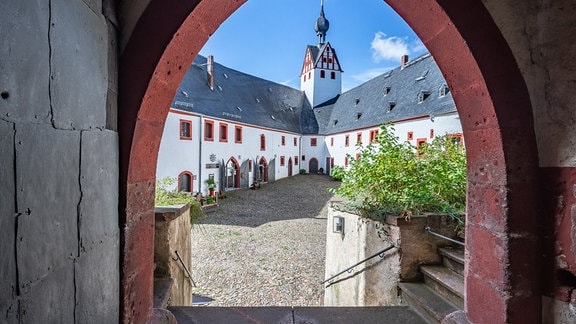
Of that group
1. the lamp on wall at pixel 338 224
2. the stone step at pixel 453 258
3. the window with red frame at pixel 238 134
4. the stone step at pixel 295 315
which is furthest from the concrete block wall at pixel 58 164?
the window with red frame at pixel 238 134

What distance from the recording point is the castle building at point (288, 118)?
14766mm

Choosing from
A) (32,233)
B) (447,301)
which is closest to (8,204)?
(32,233)

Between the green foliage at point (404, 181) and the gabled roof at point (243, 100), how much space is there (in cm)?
1198

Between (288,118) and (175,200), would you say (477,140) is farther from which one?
(288,118)

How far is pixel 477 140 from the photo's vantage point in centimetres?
153

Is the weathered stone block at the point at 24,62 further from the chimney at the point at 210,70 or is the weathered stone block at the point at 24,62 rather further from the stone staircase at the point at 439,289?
the chimney at the point at 210,70

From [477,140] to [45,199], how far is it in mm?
1916

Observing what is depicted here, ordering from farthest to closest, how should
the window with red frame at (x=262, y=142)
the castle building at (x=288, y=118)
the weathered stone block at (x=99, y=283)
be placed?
the window with red frame at (x=262, y=142) < the castle building at (x=288, y=118) < the weathered stone block at (x=99, y=283)

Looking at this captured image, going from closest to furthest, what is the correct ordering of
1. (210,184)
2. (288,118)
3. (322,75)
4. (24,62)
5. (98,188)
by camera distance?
(24,62) → (98,188) → (210,184) → (288,118) → (322,75)

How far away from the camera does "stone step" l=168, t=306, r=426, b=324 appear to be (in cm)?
218

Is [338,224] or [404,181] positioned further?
[338,224]

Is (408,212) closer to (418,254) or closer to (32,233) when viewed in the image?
(418,254)

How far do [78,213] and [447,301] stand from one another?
2.53 meters

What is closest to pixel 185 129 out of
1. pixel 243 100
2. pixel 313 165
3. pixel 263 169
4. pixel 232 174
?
pixel 232 174
